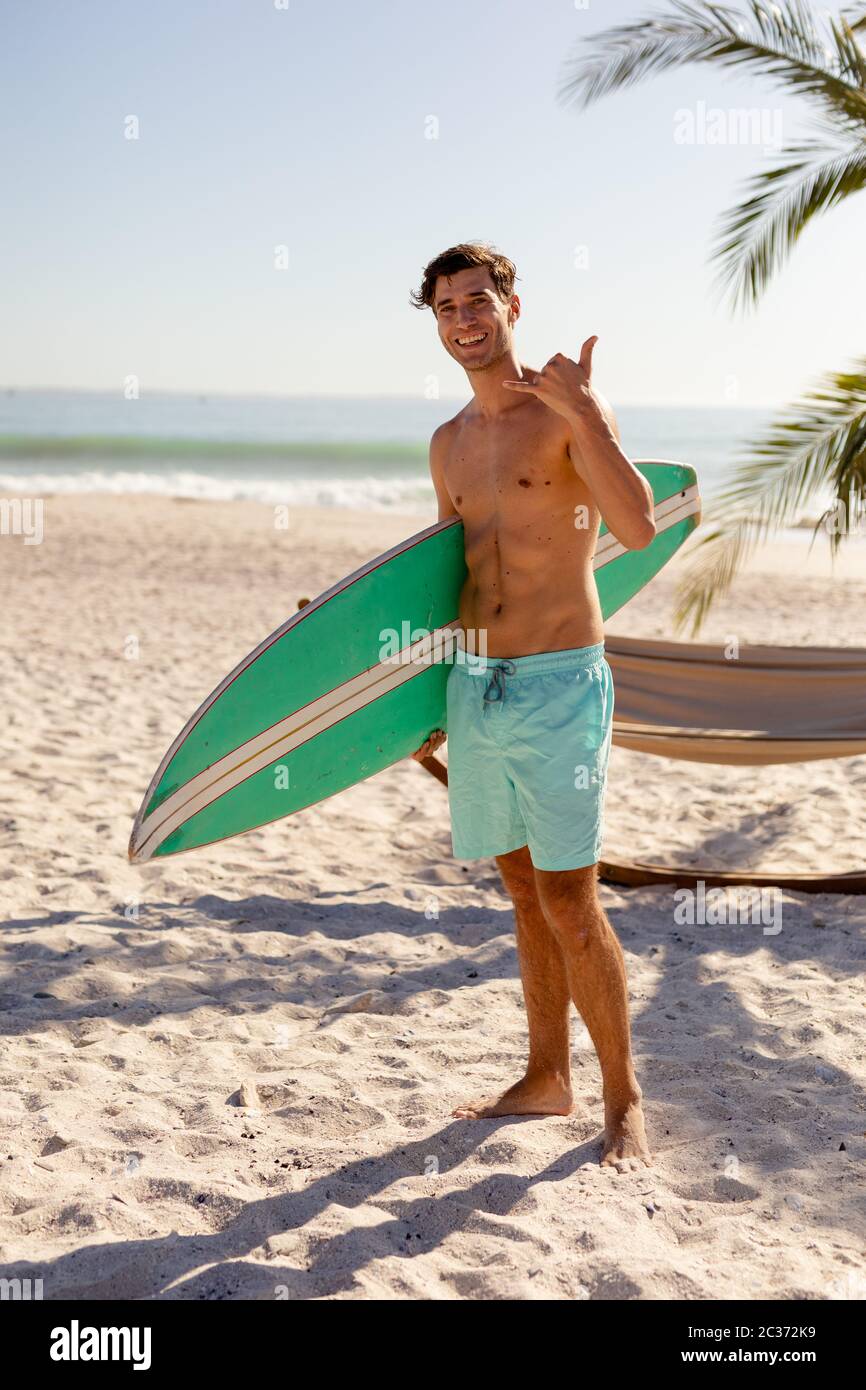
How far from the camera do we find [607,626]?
931 cm

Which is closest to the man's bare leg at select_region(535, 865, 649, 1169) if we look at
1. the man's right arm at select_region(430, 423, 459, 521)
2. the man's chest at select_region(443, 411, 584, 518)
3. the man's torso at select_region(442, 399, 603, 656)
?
the man's torso at select_region(442, 399, 603, 656)

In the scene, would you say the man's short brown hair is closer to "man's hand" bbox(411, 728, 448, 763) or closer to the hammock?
"man's hand" bbox(411, 728, 448, 763)

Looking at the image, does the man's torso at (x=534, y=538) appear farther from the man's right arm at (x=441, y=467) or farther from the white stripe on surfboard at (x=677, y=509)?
the white stripe on surfboard at (x=677, y=509)

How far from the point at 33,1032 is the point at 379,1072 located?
92 cm

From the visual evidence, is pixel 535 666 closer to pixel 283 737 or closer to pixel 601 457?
pixel 601 457

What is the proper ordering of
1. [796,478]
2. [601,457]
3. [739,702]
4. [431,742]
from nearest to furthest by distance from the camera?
[601,457] → [431,742] → [739,702] → [796,478]

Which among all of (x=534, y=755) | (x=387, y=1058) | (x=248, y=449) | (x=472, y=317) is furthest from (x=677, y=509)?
(x=248, y=449)

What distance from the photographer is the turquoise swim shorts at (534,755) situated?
2297mm

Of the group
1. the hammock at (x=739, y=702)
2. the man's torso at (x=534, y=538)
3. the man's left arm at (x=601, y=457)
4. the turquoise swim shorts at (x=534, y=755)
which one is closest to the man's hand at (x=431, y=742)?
the turquoise swim shorts at (x=534, y=755)

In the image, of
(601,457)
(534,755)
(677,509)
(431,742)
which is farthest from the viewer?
(677,509)

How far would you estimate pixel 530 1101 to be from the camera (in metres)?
2.62

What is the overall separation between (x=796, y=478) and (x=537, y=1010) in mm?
3143

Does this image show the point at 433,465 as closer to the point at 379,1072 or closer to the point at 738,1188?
the point at 379,1072
